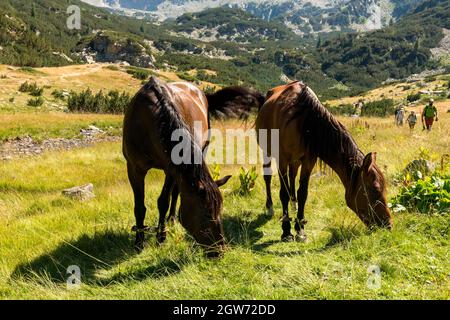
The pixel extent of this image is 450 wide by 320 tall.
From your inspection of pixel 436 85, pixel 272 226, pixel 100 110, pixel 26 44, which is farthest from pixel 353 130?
pixel 436 85

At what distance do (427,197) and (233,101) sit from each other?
4394mm

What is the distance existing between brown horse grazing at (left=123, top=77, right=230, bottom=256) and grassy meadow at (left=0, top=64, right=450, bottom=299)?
12.7 inches

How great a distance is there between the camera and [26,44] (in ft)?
251

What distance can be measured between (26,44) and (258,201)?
8446 centimetres

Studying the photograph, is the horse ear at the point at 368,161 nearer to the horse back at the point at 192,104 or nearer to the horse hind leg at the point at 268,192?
the horse hind leg at the point at 268,192

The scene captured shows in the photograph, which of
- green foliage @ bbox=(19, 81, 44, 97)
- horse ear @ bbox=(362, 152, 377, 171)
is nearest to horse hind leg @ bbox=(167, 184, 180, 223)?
horse ear @ bbox=(362, 152, 377, 171)

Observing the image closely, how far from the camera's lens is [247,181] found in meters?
7.52

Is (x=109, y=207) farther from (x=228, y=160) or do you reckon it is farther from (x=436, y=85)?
(x=436, y=85)

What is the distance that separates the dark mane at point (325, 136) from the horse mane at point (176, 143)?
→ 1760mm

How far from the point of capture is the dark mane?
5000 millimetres

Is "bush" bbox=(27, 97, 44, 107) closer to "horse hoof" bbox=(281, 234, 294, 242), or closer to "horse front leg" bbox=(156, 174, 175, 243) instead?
"horse front leg" bbox=(156, 174, 175, 243)

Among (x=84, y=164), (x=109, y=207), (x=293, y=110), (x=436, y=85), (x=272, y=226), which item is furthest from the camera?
(x=436, y=85)

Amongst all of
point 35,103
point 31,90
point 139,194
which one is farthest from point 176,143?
point 31,90

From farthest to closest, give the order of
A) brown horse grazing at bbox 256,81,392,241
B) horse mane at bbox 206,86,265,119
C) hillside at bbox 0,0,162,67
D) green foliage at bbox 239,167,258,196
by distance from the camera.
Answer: hillside at bbox 0,0,162,67
horse mane at bbox 206,86,265,119
green foliage at bbox 239,167,258,196
brown horse grazing at bbox 256,81,392,241
